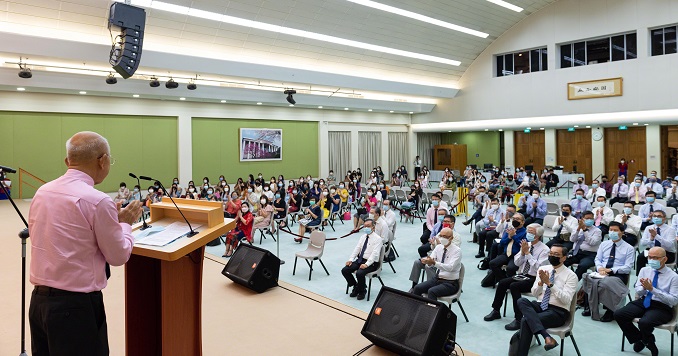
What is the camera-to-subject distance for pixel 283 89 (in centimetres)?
1912

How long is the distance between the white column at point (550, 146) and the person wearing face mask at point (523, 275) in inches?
801

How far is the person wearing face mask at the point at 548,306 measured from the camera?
16.5 feet

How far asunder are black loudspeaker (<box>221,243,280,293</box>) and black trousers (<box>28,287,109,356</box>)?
9.96 feet

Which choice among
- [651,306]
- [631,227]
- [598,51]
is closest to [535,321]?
[651,306]

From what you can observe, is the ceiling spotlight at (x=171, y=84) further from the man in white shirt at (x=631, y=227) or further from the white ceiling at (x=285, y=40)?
the man in white shirt at (x=631, y=227)

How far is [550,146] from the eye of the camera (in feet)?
83.2

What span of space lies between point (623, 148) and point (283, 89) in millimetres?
17383

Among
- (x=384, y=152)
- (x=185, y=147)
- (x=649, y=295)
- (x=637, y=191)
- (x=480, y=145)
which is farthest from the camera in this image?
(x=480, y=145)

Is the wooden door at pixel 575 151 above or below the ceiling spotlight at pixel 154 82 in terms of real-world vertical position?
below

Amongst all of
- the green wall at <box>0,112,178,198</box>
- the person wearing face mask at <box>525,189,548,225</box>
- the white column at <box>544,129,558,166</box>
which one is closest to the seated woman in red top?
the person wearing face mask at <box>525,189,548,225</box>

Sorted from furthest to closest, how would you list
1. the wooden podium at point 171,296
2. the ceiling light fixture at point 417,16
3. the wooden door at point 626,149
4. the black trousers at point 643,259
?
the wooden door at point 626,149 < the ceiling light fixture at point 417,16 < the black trousers at point 643,259 < the wooden podium at point 171,296

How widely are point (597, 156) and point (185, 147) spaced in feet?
66.9

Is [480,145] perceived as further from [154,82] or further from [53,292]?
[53,292]

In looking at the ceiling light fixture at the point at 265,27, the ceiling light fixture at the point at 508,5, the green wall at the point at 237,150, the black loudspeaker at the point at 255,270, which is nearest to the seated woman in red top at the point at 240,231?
the black loudspeaker at the point at 255,270
